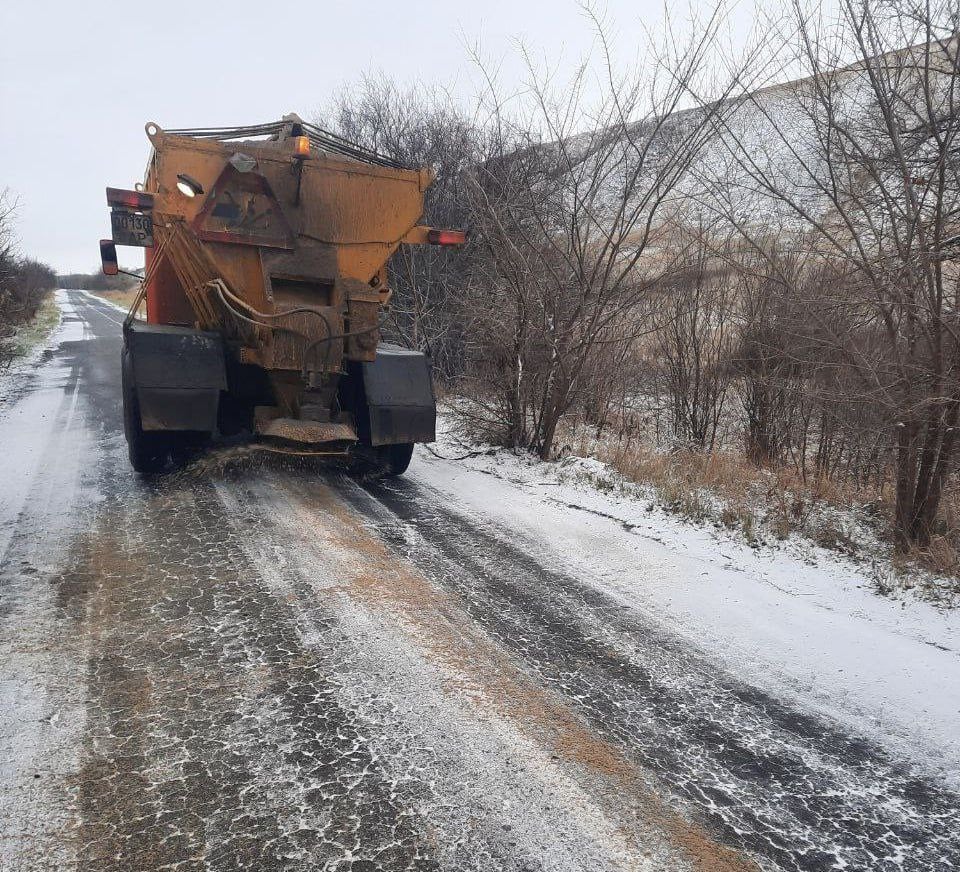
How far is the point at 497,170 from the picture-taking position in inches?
358

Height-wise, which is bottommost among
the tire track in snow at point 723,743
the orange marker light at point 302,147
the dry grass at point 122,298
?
the tire track in snow at point 723,743

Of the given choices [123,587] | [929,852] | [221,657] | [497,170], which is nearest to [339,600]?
[221,657]

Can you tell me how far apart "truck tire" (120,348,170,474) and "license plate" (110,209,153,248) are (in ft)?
3.19

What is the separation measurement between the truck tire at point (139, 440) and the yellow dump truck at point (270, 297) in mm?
13

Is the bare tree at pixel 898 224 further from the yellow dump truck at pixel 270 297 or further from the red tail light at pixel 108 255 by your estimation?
the red tail light at pixel 108 255

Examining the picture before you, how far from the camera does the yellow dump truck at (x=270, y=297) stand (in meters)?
5.75

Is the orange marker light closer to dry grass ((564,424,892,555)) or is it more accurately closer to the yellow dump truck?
the yellow dump truck

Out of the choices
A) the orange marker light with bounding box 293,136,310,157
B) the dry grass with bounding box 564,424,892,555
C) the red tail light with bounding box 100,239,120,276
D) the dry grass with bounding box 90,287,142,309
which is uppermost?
the dry grass with bounding box 90,287,142,309

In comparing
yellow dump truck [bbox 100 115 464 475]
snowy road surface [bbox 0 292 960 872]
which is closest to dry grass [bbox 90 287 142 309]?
yellow dump truck [bbox 100 115 464 475]

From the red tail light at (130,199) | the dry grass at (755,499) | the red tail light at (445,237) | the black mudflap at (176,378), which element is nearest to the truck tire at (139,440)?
the black mudflap at (176,378)

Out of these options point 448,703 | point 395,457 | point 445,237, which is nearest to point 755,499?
point 395,457

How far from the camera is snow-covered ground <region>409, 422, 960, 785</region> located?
302cm

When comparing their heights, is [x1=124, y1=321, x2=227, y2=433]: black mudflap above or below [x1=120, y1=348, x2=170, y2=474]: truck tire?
above

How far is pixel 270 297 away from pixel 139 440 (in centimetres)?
168
